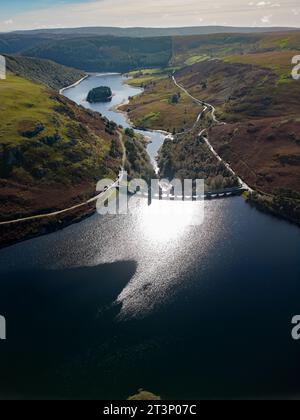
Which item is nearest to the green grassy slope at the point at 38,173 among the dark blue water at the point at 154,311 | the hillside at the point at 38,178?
the hillside at the point at 38,178

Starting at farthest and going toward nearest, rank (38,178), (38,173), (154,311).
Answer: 1. (38,173)
2. (38,178)
3. (154,311)

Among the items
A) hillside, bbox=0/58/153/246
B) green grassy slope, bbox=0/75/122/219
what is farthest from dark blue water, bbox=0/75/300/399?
green grassy slope, bbox=0/75/122/219

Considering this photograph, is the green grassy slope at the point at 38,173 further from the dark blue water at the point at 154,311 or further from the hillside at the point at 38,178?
the dark blue water at the point at 154,311

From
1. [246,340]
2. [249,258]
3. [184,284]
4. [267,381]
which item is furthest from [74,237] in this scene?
[267,381]

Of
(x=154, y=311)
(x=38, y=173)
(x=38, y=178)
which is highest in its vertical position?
(x=38, y=173)

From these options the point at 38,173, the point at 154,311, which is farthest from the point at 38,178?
the point at 154,311

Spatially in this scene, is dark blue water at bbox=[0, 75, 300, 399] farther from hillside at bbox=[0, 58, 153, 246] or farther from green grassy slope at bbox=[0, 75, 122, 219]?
green grassy slope at bbox=[0, 75, 122, 219]

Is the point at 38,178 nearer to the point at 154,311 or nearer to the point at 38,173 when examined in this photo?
the point at 38,173

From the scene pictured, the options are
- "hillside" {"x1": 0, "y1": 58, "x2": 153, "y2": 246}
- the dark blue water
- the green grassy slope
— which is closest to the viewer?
the dark blue water
